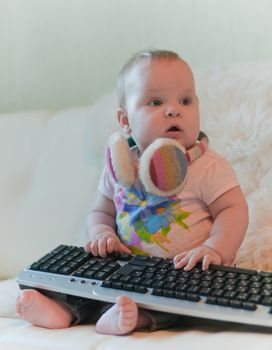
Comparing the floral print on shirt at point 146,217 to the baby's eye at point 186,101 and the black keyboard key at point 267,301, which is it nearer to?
the baby's eye at point 186,101

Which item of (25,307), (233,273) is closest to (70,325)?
(25,307)

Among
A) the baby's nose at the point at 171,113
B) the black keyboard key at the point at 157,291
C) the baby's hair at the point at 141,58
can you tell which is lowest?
the black keyboard key at the point at 157,291

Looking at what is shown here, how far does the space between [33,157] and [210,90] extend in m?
0.44

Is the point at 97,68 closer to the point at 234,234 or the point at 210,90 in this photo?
the point at 210,90

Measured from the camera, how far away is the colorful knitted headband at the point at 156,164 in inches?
42.7

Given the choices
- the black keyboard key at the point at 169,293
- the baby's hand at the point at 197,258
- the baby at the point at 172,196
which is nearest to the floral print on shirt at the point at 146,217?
the baby at the point at 172,196

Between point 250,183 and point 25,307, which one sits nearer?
point 25,307

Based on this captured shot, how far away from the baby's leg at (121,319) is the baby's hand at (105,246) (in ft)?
0.58

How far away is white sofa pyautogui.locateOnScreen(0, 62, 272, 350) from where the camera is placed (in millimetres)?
1244

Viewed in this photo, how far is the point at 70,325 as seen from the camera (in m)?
1.03

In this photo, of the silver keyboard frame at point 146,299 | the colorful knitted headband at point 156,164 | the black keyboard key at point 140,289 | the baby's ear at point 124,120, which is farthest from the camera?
the baby's ear at point 124,120

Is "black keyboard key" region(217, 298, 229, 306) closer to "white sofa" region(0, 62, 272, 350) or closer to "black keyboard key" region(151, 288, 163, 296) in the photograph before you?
"black keyboard key" region(151, 288, 163, 296)

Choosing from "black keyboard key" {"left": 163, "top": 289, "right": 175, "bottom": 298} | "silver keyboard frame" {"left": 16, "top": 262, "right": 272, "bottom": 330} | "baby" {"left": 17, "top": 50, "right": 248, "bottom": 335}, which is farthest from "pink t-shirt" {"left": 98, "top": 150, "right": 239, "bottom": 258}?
"black keyboard key" {"left": 163, "top": 289, "right": 175, "bottom": 298}

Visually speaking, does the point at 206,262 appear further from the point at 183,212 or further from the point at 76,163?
the point at 76,163
